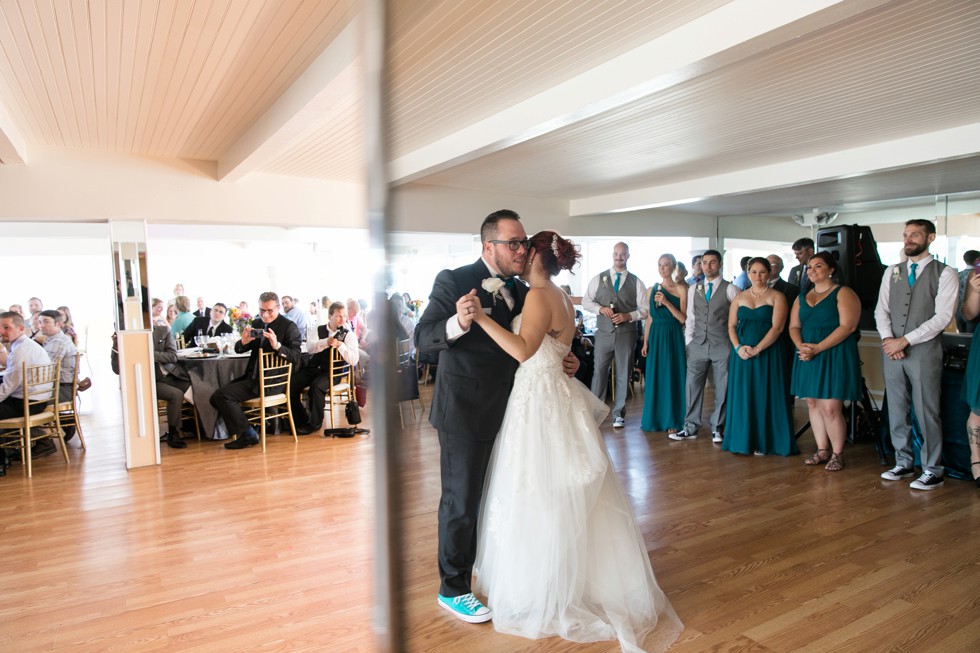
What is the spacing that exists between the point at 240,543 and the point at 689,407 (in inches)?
138

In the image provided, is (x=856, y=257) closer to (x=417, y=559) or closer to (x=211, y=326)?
(x=417, y=559)

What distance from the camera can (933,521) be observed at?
3.21 metres

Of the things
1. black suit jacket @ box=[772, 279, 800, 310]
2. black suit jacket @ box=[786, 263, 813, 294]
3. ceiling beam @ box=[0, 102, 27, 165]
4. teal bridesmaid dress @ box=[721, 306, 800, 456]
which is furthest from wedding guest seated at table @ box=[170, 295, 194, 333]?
black suit jacket @ box=[786, 263, 813, 294]

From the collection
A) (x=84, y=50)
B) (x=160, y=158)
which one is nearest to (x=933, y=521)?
(x=84, y=50)

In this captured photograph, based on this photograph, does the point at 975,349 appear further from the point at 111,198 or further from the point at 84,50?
the point at 111,198

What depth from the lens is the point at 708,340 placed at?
5.00m

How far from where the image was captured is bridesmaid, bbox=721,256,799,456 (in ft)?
14.9

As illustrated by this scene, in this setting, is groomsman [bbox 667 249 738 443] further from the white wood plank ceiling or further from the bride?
the bride

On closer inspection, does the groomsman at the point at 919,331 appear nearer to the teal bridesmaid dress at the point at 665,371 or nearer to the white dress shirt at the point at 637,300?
the teal bridesmaid dress at the point at 665,371

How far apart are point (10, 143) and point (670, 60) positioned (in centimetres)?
379

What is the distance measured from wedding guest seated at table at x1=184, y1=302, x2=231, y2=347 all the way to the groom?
19.3 feet

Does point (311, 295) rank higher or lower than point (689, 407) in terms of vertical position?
higher

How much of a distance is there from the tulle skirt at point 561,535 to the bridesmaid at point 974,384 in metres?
2.36

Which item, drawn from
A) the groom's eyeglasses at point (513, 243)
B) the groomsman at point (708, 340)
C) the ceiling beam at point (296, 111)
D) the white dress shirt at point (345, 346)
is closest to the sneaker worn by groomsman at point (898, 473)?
the groomsman at point (708, 340)
